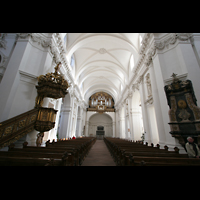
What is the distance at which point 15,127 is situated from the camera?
3523 mm

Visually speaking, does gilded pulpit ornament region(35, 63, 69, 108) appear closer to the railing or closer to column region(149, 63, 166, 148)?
the railing

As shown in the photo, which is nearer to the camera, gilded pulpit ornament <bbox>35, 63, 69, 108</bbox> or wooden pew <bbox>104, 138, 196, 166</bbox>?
wooden pew <bbox>104, 138, 196, 166</bbox>

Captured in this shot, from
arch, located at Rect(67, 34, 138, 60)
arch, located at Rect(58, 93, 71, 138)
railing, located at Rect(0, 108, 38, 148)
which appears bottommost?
railing, located at Rect(0, 108, 38, 148)

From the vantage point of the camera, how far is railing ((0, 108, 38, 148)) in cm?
323

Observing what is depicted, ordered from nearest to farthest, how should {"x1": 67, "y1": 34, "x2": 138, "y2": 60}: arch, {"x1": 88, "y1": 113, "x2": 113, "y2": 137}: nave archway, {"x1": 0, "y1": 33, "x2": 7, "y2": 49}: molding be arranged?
{"x1": 0, "y1": 33, "x2": 7, "y2": 49}: molding → {"x1": 67, "y1": 34, "x2": 138, "y2": 60}: arch → {"x1": 88, "y1": 113, "x2": 113, "y2": 137}: nave archway

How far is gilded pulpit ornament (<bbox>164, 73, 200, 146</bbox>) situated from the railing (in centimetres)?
579

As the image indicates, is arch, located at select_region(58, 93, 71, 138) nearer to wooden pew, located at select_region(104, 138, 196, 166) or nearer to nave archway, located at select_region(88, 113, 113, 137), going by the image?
wooden pew, located at select_region(104, 138, 196, 166)

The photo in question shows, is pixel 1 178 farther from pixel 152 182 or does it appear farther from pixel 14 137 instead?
pixel 14 137

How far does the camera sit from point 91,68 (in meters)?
14.9

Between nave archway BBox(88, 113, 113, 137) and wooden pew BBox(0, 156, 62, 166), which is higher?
nave archway BBox(88, 113, 113, 137)

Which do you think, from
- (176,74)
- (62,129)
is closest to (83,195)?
(176,74)

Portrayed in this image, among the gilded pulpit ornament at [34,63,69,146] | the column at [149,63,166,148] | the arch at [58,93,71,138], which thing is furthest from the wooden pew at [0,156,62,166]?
the arch at [58,93,71,138]

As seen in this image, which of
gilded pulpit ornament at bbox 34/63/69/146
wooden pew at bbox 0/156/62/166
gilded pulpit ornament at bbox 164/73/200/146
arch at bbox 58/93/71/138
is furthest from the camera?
arch at bbox 58/93/71/138

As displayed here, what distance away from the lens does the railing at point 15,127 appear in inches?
127
